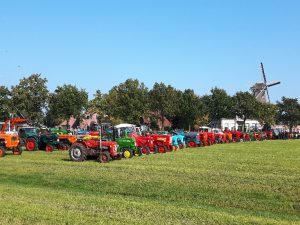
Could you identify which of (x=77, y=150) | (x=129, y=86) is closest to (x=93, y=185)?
(x=77, y=150)

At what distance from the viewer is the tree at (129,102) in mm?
64312

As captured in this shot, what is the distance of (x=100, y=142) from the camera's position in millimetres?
20750

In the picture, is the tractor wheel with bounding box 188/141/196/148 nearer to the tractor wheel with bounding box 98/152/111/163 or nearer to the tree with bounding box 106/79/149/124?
the tractor wheel with bounding box 98/152/111/163

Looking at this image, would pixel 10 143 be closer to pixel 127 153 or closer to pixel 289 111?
pixel 127 153

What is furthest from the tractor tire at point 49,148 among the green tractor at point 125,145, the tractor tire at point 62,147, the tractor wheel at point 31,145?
the green tractor at point 125,145

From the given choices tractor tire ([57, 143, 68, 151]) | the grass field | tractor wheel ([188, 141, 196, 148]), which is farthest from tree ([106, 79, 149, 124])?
the grass field

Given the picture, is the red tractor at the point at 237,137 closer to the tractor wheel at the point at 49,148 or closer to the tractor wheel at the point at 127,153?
the tractor wheel at the point at 49,148

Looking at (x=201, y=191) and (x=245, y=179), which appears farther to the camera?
(x=245, y=179)

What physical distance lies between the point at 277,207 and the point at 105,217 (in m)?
4.05

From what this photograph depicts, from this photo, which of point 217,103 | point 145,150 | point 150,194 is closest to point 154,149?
point 145,150

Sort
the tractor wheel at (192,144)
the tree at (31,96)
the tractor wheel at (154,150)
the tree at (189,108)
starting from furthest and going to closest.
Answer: the tree at (189,108)
the tree at (31,96)
the tractor wheel at (192,144)
the tractor wheel at (154,150)

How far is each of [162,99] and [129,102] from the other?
741 centimetres

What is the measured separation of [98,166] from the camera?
18.1m

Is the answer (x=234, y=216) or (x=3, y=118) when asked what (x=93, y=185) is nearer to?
(x=234, y=216)
